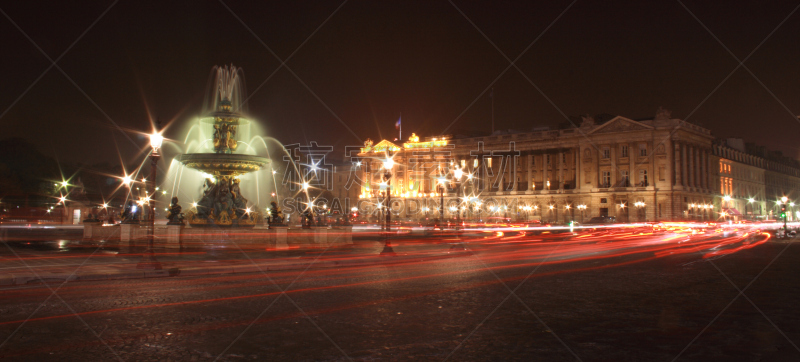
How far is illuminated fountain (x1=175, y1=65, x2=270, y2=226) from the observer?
93.4ft

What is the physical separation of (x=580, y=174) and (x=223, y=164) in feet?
232

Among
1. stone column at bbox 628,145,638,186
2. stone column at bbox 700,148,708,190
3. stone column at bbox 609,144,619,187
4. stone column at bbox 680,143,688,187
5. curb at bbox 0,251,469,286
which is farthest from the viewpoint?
stone column at bbox 700,148,708,190

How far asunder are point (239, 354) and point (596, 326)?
15.9ft

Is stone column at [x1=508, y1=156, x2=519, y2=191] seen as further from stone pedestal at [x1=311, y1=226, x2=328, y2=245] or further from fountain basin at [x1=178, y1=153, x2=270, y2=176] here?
fountain basin at [x1=178, y1=153, x2=270, y2=176]

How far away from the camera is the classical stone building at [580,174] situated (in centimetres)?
8169

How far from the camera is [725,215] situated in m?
92.3

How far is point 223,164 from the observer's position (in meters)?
28.5

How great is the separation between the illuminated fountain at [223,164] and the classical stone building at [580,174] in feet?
138

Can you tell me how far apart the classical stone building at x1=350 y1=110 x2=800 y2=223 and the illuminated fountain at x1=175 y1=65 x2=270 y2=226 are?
42.0 metres

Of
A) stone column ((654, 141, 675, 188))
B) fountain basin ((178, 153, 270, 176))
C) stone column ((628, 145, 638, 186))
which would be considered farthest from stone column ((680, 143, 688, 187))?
fountain basin ((178, 153, 270, 176))

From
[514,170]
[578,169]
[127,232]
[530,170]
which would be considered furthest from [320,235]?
[514,170]

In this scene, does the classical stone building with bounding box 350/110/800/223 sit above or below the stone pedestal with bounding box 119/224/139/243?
above

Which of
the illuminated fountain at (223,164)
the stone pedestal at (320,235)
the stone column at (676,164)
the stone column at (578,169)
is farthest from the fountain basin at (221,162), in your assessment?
Result: the stone column at (578,169)

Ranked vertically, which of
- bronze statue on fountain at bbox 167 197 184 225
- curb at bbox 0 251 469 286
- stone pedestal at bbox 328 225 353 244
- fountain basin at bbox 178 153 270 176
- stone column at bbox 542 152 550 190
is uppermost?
stone column at bbox 542 152 550 190
